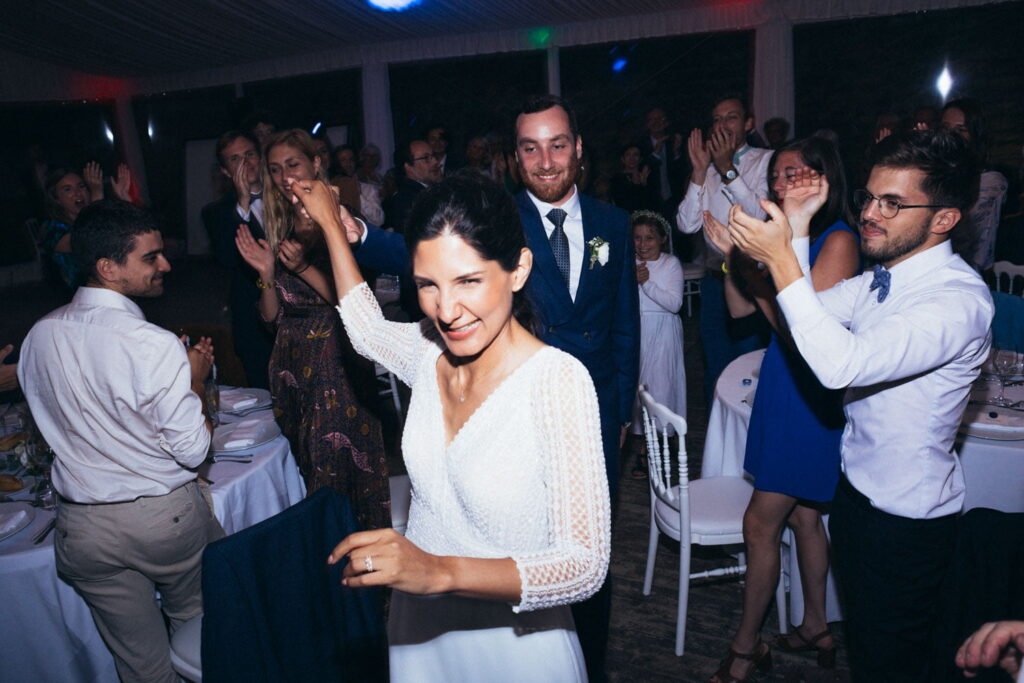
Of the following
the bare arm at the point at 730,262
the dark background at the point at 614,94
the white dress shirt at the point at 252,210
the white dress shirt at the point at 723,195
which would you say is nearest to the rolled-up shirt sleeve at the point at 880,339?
the bare arm at the point at 730,262

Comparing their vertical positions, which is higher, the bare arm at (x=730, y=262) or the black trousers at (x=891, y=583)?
the bare arm at (x=730, y=262)

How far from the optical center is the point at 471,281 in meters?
1.18

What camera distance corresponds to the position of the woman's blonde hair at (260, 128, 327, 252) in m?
2.71

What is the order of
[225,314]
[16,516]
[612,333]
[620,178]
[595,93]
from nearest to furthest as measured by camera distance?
[16,516], [612,333], [620,178], [225,314], [595,93]

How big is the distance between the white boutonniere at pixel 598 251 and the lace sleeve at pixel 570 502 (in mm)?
1185

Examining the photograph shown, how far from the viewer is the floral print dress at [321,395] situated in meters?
2.65

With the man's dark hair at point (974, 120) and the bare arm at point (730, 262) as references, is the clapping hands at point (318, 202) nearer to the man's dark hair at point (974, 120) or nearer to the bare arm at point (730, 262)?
the bare arm at point (730, 262)

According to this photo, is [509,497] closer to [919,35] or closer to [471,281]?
[471,281]

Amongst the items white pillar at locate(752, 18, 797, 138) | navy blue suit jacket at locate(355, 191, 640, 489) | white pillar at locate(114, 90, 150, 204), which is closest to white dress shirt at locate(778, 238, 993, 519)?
navy blue suit jacket at locate(355, 191, 640, 489)

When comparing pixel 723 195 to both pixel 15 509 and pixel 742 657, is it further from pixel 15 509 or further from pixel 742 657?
pixel 15 509

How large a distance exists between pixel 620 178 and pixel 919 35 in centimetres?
411

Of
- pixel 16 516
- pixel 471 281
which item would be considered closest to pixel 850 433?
pixel 471 281

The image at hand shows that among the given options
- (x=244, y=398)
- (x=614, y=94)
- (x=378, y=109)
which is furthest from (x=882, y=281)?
(x=378, y=109)

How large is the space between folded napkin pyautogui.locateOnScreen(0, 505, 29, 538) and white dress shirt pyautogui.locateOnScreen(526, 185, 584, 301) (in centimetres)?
184
